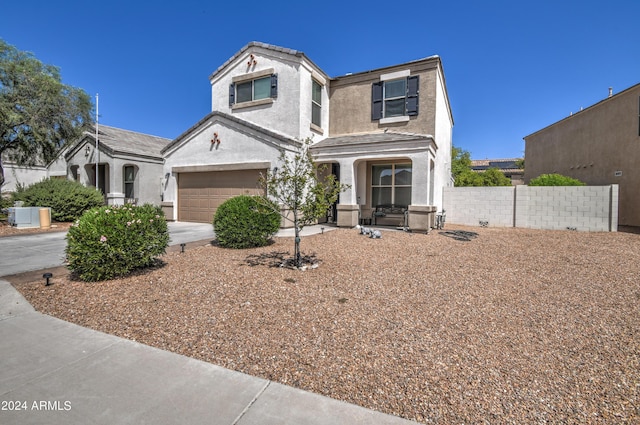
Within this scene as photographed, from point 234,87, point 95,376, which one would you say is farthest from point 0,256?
point 234,87

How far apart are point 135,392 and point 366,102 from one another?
1418 centimetres

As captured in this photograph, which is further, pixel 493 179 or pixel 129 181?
pixel 493 179

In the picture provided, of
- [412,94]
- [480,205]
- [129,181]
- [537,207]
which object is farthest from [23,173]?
[537,207]

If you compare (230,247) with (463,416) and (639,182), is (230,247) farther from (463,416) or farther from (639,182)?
(639,182)

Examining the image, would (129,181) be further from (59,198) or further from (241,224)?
(241,224)

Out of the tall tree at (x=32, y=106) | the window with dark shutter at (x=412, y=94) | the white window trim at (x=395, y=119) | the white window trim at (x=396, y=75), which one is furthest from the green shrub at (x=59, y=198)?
the window with dark shutter at (x=412, y=94)

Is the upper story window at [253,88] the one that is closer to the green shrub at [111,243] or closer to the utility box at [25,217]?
the utility box at [25,217]

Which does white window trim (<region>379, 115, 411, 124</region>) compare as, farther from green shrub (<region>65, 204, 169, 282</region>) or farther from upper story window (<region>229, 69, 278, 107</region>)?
green shrub (<region>65, 204, 169, 282</region>)

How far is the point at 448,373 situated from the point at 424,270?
Result: 374 cm

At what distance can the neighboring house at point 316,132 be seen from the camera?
41.6 feet

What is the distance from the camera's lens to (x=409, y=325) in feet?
12.8

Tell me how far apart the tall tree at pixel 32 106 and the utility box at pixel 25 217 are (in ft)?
15.3

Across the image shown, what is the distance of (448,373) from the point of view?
2889 mm

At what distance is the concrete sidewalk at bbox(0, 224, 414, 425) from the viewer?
229cm
